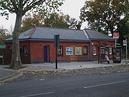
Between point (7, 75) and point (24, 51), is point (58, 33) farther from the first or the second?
point (7, 75)

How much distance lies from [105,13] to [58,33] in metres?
24.9

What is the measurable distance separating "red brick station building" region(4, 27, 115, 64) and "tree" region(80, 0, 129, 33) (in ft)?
Result: 52.5

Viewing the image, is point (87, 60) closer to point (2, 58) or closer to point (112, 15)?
point (2, 58)

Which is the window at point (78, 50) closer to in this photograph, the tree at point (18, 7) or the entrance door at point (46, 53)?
the entrance door at point (46, 53)

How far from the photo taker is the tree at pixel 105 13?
7116cm

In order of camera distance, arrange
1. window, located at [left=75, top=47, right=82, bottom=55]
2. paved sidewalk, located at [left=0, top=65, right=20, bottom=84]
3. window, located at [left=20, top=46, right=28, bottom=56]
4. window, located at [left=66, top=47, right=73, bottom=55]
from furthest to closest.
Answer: window, located at [left=75, top=47, right=82, bottom=55]
window, located at [left=66, top=47, right=73, bottom=55]
window, located at [left=20, top=46, right=28, bottom=56]
paved sidewalk, located at [left=0, top=65, right=20, bottom=84]

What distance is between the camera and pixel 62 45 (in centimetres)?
4909

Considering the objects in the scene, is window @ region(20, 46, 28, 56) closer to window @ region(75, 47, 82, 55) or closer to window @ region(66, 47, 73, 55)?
window @ region(66, 47, 73, 55)

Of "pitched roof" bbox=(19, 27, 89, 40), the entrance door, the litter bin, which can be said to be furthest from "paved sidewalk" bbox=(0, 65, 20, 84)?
the litter bin

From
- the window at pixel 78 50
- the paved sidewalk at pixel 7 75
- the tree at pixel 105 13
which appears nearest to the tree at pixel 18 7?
the paved sidewalk at pixel 7 75

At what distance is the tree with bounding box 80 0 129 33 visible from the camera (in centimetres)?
7116

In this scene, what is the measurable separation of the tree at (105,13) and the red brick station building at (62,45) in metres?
16.0

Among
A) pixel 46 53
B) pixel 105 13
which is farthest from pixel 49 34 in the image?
pixel 105 13

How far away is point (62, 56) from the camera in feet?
161
